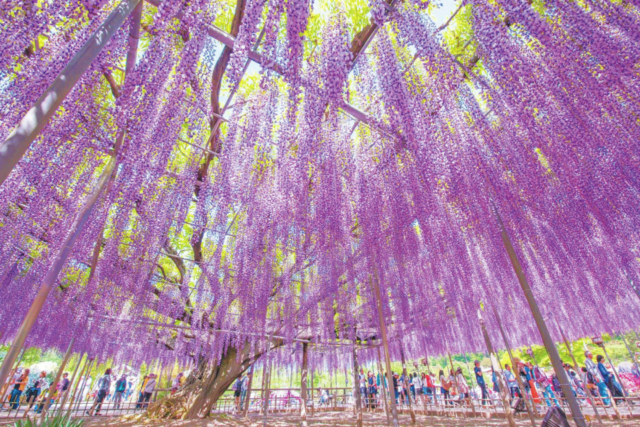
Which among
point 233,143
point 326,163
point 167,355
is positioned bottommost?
point 167,355

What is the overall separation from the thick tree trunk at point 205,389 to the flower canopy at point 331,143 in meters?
1.45

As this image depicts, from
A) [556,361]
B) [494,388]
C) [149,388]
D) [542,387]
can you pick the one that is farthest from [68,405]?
[542,387]

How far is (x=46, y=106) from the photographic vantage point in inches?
67.6

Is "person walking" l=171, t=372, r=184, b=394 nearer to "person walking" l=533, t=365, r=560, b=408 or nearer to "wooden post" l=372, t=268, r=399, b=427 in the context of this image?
"wooden post" l=372, t=268, r=399, b=427

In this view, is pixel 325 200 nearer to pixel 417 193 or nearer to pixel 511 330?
pixel 417 193

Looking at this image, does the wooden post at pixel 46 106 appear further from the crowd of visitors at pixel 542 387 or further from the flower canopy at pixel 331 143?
the crowd of visitors at pixel 542 387

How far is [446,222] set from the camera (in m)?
5.47

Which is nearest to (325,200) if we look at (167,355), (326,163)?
(326,163)

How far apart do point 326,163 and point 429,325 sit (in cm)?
711

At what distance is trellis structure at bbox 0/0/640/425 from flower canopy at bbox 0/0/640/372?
0.03 m

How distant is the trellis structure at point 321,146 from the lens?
2980mm

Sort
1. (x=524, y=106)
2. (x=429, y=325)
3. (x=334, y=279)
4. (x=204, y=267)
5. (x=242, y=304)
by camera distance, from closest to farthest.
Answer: (x=524, y=106)
(x=334, y=279)
(x=242, y=304)
(x=204, y=267)
(x=429, y=325)

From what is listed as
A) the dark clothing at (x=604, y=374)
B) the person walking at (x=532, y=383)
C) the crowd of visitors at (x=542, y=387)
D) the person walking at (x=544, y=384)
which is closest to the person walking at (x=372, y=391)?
the crowd of visitors at (x=542, y=387)

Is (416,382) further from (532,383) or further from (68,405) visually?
(68,405)
